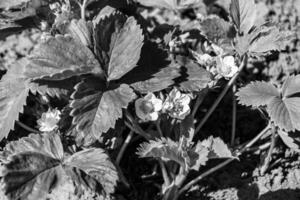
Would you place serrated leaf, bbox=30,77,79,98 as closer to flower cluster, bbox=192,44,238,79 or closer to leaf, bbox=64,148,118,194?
leaf, bbox=64,148,118,194

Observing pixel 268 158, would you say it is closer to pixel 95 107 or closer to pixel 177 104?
pixel 177 104

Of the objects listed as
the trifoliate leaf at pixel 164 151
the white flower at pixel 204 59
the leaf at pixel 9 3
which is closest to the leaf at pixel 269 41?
the white flower at pixel 204 59

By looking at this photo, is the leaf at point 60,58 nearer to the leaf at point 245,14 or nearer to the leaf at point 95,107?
the leaf at point 95,107

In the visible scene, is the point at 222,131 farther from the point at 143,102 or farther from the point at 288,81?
the point at 143,102

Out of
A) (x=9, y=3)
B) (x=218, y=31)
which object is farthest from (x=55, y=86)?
(x=218, y=31)

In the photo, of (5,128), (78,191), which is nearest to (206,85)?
(78,191)

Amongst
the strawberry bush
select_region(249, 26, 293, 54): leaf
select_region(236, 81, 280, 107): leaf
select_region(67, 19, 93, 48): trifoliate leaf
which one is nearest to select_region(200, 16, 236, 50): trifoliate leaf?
the strawberry bush
